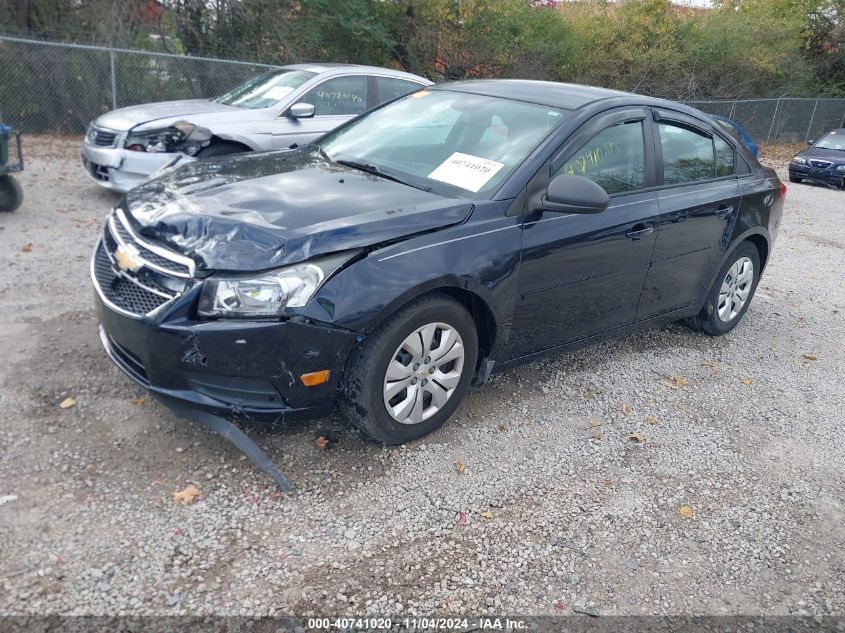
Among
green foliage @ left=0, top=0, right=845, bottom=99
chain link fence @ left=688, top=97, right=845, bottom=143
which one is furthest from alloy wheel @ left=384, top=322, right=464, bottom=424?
chain link fence @ left=688, top=97, right=845, bottom=143

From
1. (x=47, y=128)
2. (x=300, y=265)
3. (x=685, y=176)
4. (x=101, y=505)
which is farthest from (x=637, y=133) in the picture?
(x=47, y=128)

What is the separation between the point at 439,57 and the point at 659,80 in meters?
8.39

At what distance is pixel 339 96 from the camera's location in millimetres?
8289

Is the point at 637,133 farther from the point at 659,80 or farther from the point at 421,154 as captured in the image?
the point at 659,80

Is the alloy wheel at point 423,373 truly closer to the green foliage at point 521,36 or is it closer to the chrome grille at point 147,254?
the chrome grille at point 147,254

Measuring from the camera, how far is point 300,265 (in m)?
3.02

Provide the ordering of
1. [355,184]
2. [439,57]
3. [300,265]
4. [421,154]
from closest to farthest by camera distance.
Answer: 1. [300,265]
2. [355,184]
3. [421,154]
4. [439,57]

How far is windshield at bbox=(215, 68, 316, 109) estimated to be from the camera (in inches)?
317

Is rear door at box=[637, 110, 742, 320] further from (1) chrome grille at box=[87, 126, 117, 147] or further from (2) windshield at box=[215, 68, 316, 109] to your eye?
(1) chrome grille at box=[87, 126, 117, 147]

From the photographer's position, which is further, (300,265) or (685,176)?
(685,176)

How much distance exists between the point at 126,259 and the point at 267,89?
563 cm

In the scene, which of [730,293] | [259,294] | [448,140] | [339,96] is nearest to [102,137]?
[339,96]

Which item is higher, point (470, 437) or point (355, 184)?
point (355, 184)

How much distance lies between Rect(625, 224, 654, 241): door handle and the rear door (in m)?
0.11
